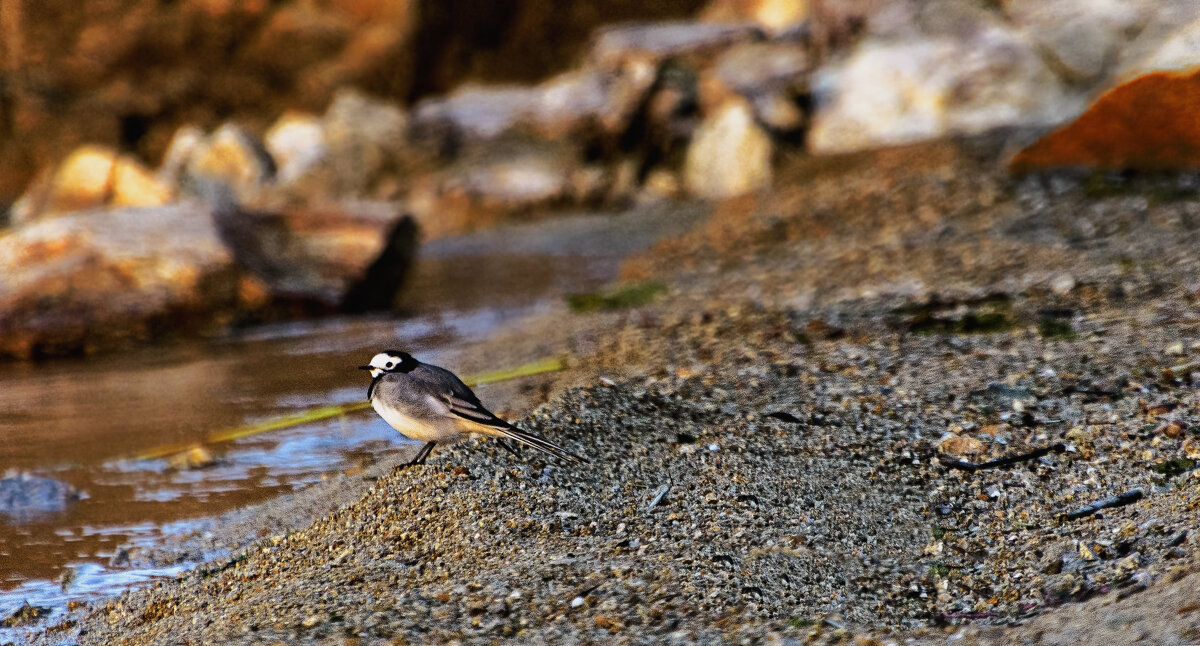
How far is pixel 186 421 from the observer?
461 centimetres

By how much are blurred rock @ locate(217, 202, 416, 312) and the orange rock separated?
3.99 meters

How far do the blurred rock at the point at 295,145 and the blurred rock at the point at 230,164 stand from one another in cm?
22

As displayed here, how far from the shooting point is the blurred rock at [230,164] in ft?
48.3

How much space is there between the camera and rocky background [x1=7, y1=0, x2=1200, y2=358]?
643 centimetres

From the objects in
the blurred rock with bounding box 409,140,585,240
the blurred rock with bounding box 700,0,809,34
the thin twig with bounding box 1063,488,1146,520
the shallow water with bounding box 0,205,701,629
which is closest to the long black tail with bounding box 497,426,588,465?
the shallow water with bounding box 0,205,701,629

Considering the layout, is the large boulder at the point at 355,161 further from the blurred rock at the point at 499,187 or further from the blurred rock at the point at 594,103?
the blurred rock at the point at 594,103

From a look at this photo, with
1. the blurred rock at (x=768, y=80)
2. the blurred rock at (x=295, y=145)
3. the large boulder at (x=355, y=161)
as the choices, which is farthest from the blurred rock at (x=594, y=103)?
the blurred rock at (x=295, y=145)

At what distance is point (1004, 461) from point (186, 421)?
3.14 m

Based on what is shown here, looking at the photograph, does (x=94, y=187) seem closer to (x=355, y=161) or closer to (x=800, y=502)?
(x=355, y=161)

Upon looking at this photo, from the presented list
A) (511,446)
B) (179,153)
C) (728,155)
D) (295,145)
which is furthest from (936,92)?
(179,153)

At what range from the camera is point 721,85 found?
1234 cm

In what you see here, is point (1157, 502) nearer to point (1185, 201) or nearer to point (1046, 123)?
point (1185, 201)

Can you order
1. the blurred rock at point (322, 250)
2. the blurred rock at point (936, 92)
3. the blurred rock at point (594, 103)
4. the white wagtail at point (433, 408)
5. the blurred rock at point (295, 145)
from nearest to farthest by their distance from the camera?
the white wagtail at point (433, 408)
the blurred rock at point (322, 250)
the blurred rock at point (936, 92)
the blurred rock at point (594, 103)
the blurred rock at point (295, 145)

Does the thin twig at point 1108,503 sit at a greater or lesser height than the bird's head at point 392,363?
lesser
